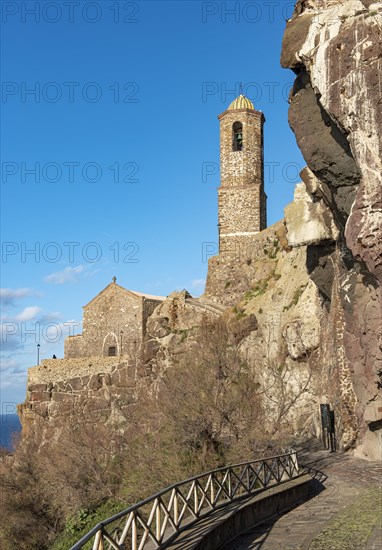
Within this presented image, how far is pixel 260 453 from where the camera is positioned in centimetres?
Answer: 1630

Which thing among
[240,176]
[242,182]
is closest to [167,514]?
[242,182]

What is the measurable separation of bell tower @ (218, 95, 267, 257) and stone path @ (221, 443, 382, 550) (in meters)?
26.2

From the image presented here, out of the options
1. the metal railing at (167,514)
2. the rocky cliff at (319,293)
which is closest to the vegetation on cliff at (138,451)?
the rocky cliff at (319,293)

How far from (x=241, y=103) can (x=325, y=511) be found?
36.7 metres

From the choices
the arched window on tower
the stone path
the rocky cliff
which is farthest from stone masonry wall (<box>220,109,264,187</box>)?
the stone path

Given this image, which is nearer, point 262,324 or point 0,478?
point 0,478

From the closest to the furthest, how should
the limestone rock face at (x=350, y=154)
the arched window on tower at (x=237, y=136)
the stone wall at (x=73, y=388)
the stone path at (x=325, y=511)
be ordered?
the stone path at (x=325, y=511) → the limestone rock face at (x=350, y=154) → the stone wall at (x=73, y=388) → the arched window on tower at (x=237, y=136)

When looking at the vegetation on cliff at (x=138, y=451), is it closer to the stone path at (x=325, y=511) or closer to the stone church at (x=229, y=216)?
the stone path at (x=325, y=511)

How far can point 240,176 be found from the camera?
143 ft

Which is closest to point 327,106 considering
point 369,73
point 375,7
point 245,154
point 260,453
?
point 369,73

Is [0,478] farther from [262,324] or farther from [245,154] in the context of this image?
[245,154]

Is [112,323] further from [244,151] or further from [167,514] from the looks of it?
[167,514]

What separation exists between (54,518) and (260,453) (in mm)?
10820

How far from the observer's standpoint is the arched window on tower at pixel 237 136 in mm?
43969
